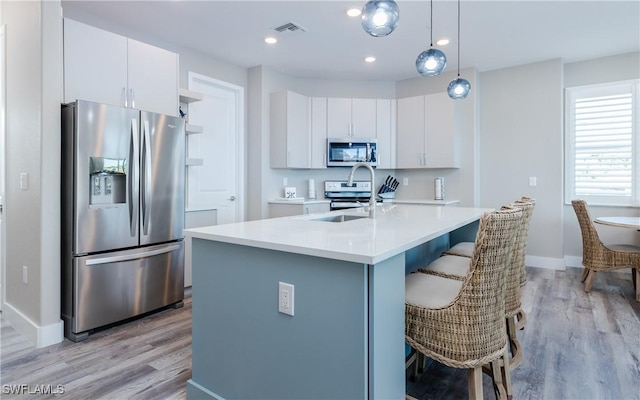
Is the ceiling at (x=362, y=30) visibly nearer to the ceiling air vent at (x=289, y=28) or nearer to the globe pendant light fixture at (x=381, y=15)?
the ceiling air vent at (x=289, y=28)

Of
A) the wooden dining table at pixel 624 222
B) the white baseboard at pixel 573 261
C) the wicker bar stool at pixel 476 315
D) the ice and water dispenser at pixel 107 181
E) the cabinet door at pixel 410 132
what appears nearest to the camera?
the wicker bar stool at pixel 476 315

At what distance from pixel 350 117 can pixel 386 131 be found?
581 mm

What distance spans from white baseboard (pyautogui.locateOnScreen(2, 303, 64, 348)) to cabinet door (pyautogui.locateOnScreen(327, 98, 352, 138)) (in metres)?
3.84

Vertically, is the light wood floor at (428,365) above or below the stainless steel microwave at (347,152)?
below

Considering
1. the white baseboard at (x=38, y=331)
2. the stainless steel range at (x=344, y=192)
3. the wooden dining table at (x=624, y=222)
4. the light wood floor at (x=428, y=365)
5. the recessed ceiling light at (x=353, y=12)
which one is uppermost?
the recessed ceiling light at (x=353, y=12)

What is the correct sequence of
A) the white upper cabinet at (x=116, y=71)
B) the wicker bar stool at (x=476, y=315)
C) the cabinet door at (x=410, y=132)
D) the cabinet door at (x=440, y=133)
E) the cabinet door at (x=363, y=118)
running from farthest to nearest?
the cabinet door at (x=363, y=118) → the cabinet door at (x=410, y=132) → the cabinet door at (x=440, y=133) → the white upper cabinet at (x=116, y=71) → the wicker bar stool at (x=476, y=315)

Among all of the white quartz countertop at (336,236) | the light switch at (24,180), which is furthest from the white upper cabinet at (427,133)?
the light switch at (24,180)

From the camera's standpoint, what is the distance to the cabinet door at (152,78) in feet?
10.1

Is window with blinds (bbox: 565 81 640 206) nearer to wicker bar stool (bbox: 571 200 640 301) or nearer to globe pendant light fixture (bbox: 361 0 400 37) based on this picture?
wicker bar stool (bbox: 571 200 640 301)

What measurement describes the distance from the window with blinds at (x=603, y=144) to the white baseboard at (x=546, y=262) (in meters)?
0.87

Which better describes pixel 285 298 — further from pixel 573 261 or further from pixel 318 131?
pixel 573 261

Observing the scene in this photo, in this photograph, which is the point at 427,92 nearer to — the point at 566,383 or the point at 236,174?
the point at 236,174

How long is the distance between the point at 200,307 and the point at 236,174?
3154 millimetres

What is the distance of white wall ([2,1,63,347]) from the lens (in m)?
2.50
